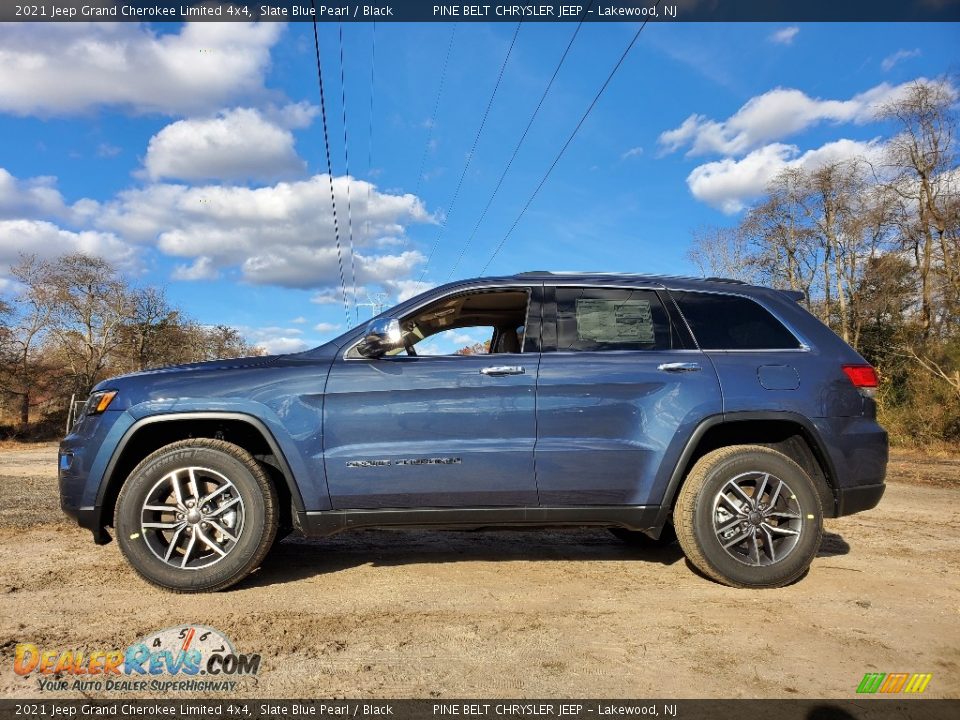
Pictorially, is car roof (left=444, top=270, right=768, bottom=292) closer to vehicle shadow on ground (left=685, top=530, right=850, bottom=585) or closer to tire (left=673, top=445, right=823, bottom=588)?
tire (left=673, top=445, right=823, bottom=588)

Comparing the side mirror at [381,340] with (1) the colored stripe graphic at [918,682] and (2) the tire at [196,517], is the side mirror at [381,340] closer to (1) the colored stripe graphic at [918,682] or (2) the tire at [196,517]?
(2) the tire at [196,517]

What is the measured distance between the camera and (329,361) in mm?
3518

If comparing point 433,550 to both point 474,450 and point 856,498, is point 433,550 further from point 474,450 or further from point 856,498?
point 856,498

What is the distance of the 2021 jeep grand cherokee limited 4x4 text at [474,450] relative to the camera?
3338 mm

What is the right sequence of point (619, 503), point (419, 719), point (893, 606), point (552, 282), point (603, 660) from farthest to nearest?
point (552, 282) < point (619, 503) < point (893, 606) < point (603, 660) < point (419, 719)

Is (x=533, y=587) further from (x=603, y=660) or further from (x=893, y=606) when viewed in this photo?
(x=893, y=606)

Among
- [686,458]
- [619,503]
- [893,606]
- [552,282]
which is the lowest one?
[893,606]

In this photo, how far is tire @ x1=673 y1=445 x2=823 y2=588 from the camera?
11.1 feet

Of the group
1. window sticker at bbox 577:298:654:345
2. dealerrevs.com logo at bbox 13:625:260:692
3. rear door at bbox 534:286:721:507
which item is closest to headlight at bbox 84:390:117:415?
dealerrevs.com logo at bbox 13:625:260:692

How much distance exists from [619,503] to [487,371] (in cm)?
110

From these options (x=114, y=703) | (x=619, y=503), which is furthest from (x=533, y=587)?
(x=114, y=703)

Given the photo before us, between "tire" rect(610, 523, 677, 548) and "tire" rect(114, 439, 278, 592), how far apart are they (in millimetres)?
2608

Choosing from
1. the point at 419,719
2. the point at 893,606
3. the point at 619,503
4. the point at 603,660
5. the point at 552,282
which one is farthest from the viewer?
the point at 552,282

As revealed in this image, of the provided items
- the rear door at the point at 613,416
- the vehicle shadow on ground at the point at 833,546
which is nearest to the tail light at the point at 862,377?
the rear door at the point at 613,416
